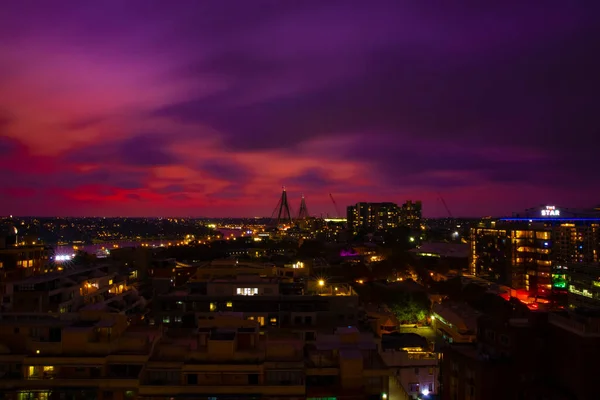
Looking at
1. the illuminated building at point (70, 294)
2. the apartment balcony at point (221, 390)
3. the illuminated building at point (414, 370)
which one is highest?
the illuminated building at point (70, 294)

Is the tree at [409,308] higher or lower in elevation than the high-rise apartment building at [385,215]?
lower

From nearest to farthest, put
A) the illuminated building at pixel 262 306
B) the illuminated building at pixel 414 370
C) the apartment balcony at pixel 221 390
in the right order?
the apartment balcony at pixel 221 390
the illuminated building at pixel 414 370
the illuminated building at pixel 262 306

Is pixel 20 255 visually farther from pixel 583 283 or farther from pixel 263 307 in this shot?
pixel 583 283

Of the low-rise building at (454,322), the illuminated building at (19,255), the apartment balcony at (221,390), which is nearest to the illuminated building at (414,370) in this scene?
the low-rise building at (454,322)

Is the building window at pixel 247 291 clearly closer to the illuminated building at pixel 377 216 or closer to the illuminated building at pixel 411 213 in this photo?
the illuminated building at pixel 377 216

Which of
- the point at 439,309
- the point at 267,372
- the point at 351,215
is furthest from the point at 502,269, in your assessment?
the point at 351,215

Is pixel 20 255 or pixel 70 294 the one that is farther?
pixel 20 255

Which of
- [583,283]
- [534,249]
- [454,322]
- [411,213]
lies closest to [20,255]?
[454,322]

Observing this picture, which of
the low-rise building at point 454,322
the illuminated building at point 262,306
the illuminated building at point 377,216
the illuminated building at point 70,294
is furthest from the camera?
the illuminated building at point 377,216

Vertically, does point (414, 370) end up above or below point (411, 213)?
below
